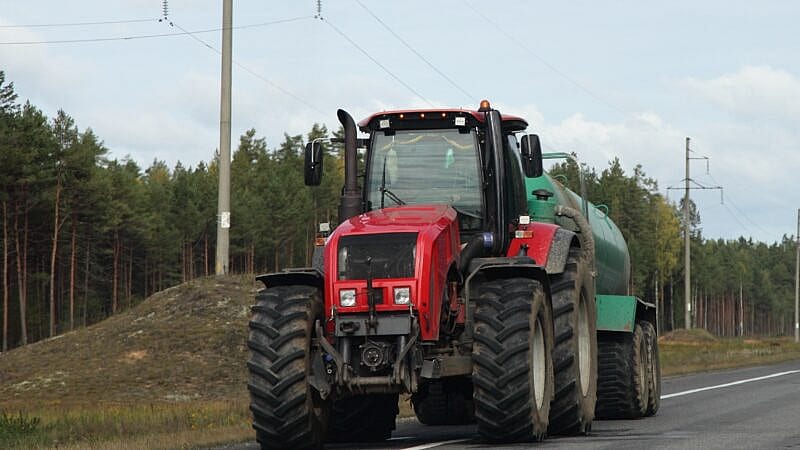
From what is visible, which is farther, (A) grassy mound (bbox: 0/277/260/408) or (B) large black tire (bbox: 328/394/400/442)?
(A) grassy mound (bbox: 0/277/260/408)

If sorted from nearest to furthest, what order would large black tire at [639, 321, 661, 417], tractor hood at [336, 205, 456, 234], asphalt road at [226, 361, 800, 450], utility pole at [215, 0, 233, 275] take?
tractor hood at [336, 205, 456, 234] → asphalt road at [226, 361, 800, 450] → large black tire at [639, 321, 661, 417] → utility pole at [215, 0, 233, 275]

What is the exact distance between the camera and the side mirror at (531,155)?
557 inches

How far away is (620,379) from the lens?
18.7m

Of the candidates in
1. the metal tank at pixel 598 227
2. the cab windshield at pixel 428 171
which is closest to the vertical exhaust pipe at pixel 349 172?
the cab windshield at pixel 428 171

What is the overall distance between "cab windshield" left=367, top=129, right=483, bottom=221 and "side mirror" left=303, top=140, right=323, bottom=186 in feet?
2.23

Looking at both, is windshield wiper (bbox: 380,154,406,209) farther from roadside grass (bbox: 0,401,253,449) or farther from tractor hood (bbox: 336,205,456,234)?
roadside grass (bbox: 0,401,253,449)

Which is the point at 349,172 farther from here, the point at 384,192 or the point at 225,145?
the point at 225,145

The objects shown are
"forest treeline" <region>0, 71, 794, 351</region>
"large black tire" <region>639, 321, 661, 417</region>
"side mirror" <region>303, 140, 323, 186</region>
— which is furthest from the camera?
"forest treeline" <region>0, 71, 794, 351</region>

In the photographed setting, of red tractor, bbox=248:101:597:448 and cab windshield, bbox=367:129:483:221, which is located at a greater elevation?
cab windshield, bbox=367:129:483:221

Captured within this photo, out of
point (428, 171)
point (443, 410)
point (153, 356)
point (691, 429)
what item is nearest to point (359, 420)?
point (428, 171)

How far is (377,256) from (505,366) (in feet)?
5.36

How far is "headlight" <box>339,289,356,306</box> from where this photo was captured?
1207cm

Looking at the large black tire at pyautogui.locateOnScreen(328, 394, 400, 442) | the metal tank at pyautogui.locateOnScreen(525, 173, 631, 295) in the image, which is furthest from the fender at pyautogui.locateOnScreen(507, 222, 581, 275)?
the metal tank at pyautogui.locateOnScreen(525, 173, 631, 295)

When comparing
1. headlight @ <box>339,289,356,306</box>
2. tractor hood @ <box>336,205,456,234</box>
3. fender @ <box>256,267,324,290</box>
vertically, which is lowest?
headlight @ <box>339,289,356,306</box>
